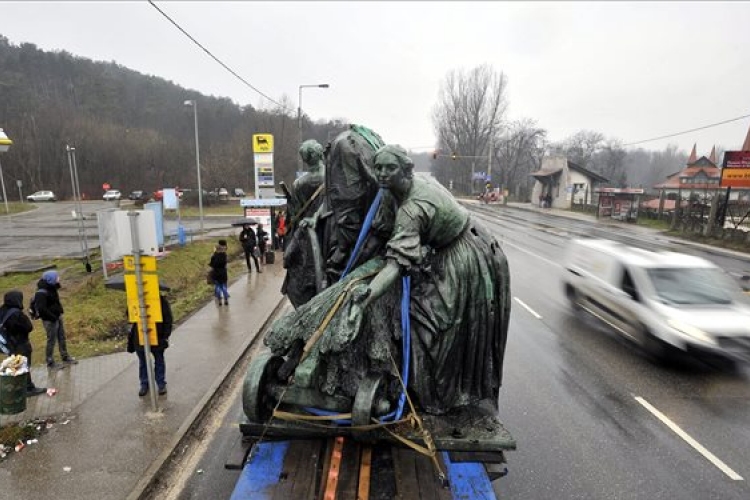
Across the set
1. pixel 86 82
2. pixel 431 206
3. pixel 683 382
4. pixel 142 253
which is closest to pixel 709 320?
pixel 683 382

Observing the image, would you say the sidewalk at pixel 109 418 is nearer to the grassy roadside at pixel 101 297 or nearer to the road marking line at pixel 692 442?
the grassy roadside at pixel 101 297

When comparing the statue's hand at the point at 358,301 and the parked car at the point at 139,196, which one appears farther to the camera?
the parked car at the point at 139,196

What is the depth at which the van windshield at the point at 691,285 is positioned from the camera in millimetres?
7586

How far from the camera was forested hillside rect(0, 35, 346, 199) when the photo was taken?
53188mm

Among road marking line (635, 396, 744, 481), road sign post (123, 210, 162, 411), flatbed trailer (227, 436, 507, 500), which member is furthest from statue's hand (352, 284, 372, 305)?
road marking line (635, 396, 744, 481)

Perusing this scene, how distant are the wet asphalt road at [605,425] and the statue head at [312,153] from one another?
11.1 feet

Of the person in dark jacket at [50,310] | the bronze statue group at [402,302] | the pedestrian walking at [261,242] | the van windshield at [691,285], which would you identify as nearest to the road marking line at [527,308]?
the van windshield at [691,285]

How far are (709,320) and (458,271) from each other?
569 cm

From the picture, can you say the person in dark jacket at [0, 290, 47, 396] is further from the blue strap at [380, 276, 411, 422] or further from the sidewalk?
the blue strap at [380, 276, 411, 422]

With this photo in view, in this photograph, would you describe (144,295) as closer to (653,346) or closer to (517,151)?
(653,346)

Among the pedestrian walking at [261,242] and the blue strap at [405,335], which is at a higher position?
the blue strap at [405,335]

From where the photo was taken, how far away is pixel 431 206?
3.53 m

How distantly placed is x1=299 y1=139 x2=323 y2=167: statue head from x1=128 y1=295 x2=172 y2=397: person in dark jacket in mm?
2822

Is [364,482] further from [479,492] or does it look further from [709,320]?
[709,320]
